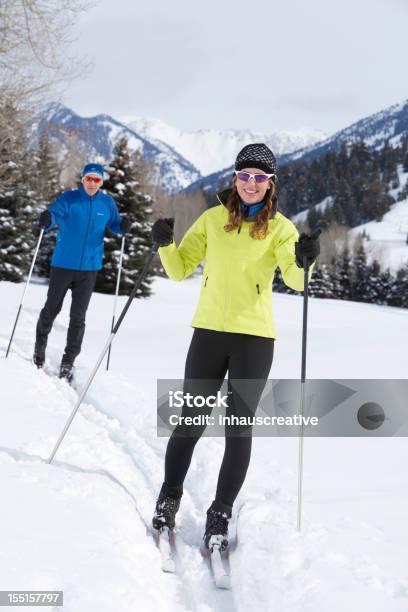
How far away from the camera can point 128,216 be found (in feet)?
74.8

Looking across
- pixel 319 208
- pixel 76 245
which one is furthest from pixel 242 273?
pixel 319 208

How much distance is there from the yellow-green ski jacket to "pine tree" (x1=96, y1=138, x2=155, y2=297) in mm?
20105

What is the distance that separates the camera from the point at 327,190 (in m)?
139

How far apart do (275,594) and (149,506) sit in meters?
1.06

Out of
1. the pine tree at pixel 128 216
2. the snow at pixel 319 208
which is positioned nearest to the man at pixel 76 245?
the pine tree at pixel 128 216

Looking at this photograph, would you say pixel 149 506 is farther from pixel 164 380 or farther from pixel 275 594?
pixel 164 380

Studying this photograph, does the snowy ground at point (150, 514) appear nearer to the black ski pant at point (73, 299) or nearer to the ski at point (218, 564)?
the ski at point (218, 564)

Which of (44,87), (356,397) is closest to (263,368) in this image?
(356,397)

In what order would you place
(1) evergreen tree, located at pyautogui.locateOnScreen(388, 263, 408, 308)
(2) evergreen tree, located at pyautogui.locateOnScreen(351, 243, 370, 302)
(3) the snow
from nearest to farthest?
1. (1) evergreen tree, located at pyautogui.locateOnScreen(388, 263, 408, 308)
2. (2) evergreen tree, located at pyautogui.locateOnScreen(351, 243, 370, 302)
3. (3) the snow

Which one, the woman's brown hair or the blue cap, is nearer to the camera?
the woman's brown hair

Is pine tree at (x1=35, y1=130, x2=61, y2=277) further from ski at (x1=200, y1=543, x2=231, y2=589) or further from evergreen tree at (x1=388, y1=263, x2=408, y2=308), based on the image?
evergreen tree at (x1=388, y1=263, x2=408, y2=308)

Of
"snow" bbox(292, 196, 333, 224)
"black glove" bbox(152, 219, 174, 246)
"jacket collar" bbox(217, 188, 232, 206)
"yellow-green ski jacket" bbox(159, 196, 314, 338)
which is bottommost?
"yellow-green ski jacket" bbox(159, 196, 314, 338)

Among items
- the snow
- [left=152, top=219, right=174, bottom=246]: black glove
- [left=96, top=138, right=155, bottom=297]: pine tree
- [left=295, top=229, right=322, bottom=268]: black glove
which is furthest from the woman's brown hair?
the snow

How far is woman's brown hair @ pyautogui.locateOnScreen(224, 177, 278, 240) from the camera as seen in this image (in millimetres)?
2902
